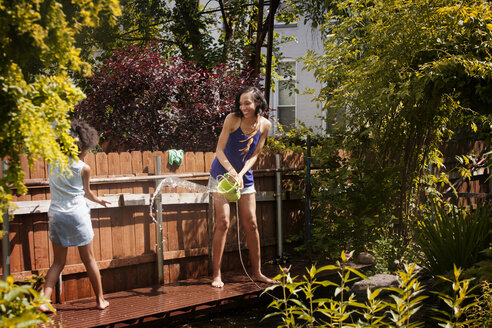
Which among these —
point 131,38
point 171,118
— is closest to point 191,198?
point 171,118

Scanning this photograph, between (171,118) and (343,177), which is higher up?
(171,118)

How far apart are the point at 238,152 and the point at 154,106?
106 inches

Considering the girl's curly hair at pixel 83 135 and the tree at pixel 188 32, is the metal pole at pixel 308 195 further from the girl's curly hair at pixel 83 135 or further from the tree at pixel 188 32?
the tree at pixel 188 32

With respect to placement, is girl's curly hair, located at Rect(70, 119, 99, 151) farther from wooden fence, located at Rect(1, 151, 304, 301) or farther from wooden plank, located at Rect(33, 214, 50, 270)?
wooden plank, located at Rect(33, 214, 50, 270)

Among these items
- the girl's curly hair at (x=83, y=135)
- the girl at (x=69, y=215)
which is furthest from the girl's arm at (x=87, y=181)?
the girl's curly hair at (x=83, y=135)

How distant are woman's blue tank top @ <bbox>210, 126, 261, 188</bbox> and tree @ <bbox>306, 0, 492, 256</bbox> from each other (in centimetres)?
134

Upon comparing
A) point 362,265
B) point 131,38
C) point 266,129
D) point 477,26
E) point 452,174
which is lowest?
point 362,265

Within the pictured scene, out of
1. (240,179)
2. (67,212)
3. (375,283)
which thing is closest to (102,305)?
(67,212)

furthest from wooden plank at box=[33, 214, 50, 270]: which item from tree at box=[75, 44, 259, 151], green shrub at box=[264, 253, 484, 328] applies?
tree at box=[75, 44, 259, 151]

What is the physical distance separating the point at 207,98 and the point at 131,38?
4651mm

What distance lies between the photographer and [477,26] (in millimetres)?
4746

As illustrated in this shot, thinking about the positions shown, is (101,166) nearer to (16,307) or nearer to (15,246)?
(15,246)

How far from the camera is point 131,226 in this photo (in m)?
5.55

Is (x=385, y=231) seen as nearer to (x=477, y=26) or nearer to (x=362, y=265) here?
(x=362, y=265)
